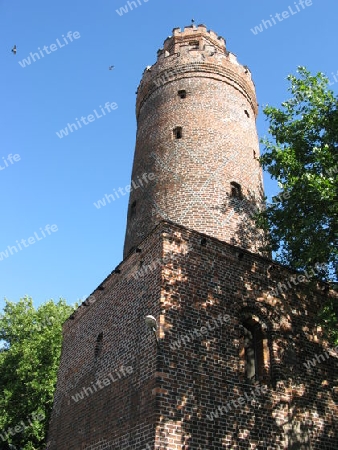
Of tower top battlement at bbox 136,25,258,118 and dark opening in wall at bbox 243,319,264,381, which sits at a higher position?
tower top battlement at bbox 136,25,258,118

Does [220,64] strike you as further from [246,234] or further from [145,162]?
[246,234]

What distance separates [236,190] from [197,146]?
2.00m

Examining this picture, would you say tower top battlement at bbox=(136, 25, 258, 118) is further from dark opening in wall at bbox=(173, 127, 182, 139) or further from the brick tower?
the brick tower

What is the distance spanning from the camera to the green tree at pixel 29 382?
1969 cm

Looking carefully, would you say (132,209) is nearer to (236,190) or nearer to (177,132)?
(177,132)

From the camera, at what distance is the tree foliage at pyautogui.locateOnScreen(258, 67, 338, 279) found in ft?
31.2

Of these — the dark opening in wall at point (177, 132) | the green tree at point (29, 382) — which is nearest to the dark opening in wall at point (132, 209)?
the dark opening in wall at point (177, 132)

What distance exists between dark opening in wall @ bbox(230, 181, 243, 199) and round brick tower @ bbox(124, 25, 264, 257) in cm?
3

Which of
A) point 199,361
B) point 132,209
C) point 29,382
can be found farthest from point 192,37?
point 29,382

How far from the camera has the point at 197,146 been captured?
47.4 feet

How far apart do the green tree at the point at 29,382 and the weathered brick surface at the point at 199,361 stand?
30.5ft

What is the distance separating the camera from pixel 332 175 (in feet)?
32.6

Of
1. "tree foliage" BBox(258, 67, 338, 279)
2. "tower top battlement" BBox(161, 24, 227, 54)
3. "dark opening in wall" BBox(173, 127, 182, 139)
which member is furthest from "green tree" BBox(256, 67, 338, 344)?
"tower top battlement" BBox(161, 24, 227, 54)

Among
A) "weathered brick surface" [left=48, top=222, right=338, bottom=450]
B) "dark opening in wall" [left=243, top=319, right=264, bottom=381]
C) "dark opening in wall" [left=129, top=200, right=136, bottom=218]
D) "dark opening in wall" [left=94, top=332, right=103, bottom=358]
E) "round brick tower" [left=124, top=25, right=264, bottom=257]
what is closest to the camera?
"weathered brick surface" [left=48, top=222, right=338, bottom=450]
